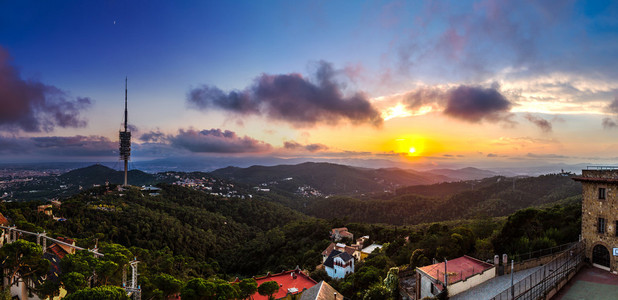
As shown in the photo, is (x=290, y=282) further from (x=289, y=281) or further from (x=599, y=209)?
(x=599, y=209)

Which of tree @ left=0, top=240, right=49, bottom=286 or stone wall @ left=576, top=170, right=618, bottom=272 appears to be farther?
tree @ left=0, top=240, right=49, bottom=286

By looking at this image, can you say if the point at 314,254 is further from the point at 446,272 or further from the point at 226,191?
the point at 226,191

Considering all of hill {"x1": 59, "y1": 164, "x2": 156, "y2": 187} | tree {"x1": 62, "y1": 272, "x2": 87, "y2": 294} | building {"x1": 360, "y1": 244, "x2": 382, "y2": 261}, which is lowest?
building {"x1": 360, "y1": 244, "x2": 382, "y2": 261}

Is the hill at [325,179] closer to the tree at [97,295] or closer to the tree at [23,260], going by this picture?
the tree at [23,260]

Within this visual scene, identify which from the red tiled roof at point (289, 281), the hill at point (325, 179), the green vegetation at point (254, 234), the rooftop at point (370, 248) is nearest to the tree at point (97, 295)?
the green vegetation at point (254, 234)

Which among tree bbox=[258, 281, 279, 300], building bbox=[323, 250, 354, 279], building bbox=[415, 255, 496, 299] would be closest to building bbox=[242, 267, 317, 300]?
tree bbox=[258, 281, 279, 300]

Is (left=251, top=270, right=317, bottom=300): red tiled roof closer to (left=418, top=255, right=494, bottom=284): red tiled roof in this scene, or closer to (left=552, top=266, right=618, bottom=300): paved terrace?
(left=418, top=255, right=494, bottom=284): red tiled roof

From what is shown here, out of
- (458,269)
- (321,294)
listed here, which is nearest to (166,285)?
(321,294)
